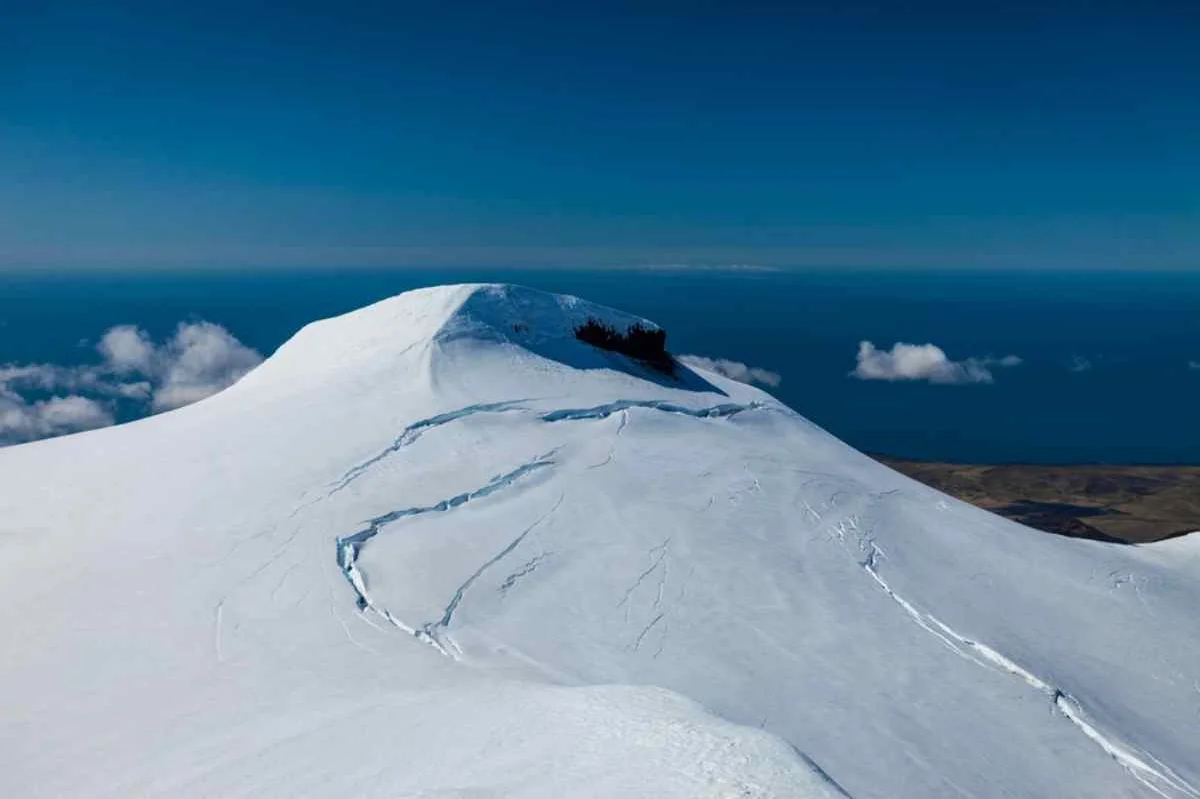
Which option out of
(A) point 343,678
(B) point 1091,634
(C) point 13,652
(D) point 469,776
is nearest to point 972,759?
(B) point 1091,634

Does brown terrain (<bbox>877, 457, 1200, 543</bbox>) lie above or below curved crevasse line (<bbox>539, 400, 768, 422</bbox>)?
below

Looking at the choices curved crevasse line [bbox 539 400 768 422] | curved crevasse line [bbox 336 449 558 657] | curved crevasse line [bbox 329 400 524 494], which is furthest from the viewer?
curved crevasse line [bbox 539 400 768 422]

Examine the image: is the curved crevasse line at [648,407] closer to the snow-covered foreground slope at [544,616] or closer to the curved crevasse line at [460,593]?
the snow-covered foreground slope at [544,616]

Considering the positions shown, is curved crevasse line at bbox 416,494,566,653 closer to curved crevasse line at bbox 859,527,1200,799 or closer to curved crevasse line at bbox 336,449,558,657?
curved crevasse line at bbox 336,449,558,657

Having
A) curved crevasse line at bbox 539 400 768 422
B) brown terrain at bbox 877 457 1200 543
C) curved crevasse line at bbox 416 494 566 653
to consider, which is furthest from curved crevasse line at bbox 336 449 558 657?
brown terrain at bbox 877 457 1200 543

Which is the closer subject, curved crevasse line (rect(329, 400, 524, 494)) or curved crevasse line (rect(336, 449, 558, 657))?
curved crevasse line (rect(336, 449, 558, 657))

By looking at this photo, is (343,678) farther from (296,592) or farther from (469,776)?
(469,776)

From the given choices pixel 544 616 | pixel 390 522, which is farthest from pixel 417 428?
pixel 544 616
